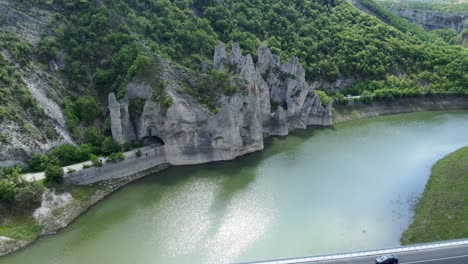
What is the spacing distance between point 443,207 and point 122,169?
35091mm

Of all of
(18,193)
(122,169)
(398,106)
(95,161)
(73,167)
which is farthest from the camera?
(398,106)

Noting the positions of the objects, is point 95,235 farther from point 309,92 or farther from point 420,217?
point 309,92

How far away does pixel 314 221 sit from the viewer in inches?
1727

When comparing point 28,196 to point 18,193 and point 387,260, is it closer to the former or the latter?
point 18,193

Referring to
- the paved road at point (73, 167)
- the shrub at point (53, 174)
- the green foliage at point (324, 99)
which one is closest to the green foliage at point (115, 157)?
the paved road at point (73, 167)

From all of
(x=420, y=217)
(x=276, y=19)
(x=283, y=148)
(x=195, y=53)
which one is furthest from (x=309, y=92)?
(x=420, y=217)

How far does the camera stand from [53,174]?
4688 cm

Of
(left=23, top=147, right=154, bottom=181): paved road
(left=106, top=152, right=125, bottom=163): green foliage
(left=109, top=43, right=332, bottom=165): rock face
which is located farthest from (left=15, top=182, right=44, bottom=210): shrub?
(left=109, top=43, right=332, bottom=165): rock face

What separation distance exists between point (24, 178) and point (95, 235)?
994cm

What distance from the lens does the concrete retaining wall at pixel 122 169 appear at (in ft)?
163

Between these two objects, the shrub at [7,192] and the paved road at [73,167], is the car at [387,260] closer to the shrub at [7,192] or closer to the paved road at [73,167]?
the shrub at [7,192]

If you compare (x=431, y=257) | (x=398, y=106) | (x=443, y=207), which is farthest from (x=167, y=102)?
(x=398, y=106)

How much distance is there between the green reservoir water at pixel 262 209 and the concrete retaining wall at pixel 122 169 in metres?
1.95

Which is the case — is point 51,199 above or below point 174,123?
below
